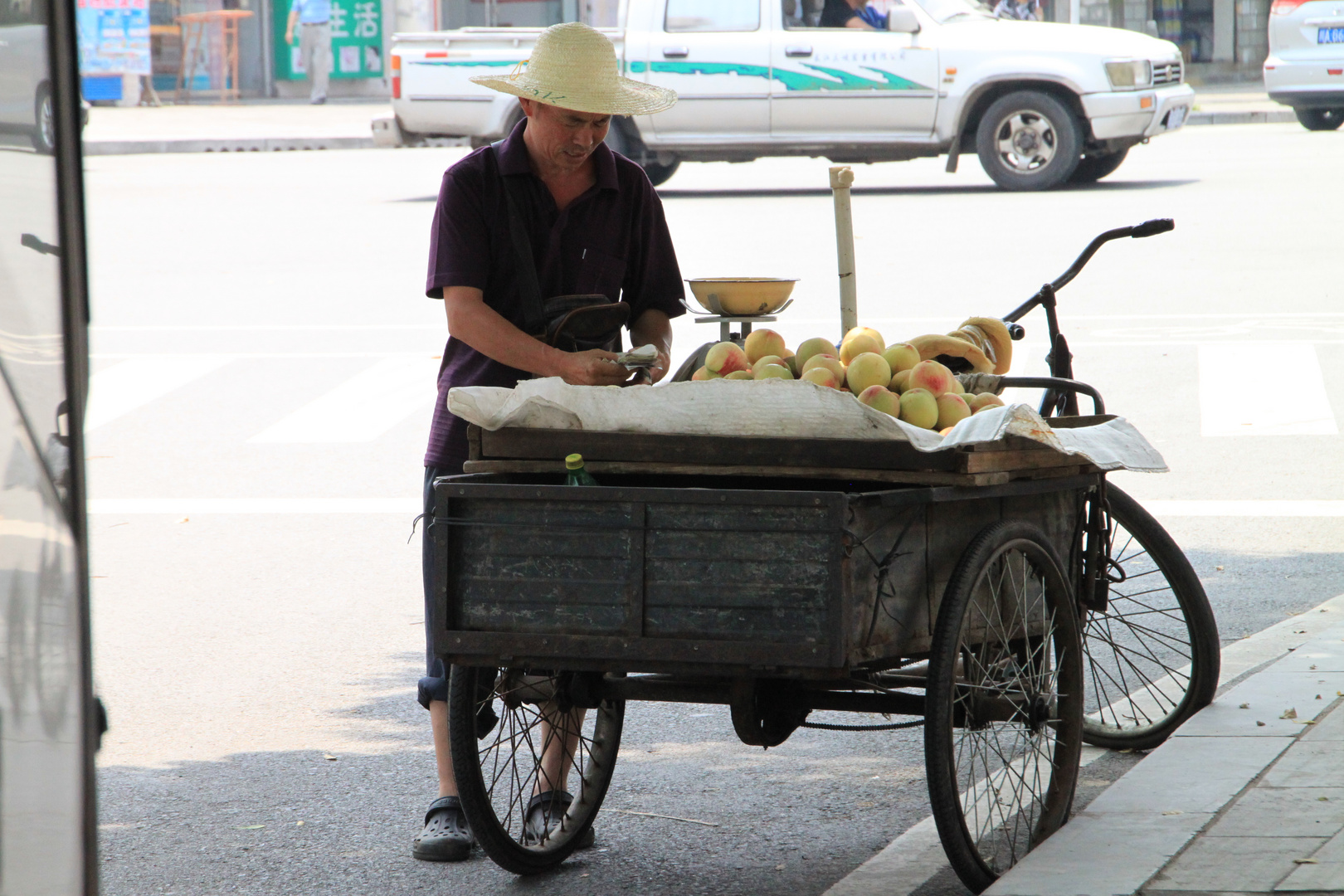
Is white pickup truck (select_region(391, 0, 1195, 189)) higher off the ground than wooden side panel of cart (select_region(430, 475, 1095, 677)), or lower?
higher

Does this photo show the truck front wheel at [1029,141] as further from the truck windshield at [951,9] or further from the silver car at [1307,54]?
the silver car at [1307,54]

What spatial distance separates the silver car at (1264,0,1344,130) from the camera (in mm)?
19891

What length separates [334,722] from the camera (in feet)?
15.9

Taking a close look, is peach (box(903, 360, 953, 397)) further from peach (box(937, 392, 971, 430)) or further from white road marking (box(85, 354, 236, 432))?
white road marking (box(85, 354, 236, 432))

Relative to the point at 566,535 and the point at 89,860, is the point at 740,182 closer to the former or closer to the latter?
the point at 566,535

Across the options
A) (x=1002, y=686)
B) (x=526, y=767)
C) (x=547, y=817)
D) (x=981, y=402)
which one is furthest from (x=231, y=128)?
(x=1002, y=686)

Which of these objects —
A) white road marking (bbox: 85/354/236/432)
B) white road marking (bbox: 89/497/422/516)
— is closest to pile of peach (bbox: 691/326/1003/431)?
white road marking (bbox: 89/497/422/516)

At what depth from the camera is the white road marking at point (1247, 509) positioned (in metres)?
6.81

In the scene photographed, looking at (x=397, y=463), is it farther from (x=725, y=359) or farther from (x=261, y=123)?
(x=261, y=123)

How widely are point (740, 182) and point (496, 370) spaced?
14518 millimetres

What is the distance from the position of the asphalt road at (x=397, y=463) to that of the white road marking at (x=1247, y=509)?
0.13 ft

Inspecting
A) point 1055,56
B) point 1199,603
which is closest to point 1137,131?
point 1055,56

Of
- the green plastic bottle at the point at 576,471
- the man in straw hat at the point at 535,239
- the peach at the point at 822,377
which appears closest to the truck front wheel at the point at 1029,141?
the man in straw hat at the point at 535,239

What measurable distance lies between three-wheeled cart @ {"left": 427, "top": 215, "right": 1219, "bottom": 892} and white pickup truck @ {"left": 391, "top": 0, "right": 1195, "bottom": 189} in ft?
41.5
